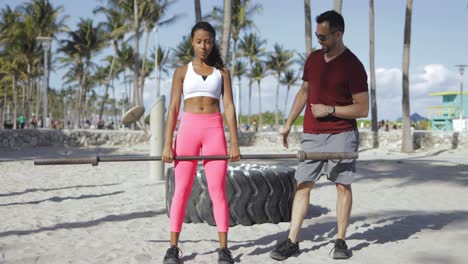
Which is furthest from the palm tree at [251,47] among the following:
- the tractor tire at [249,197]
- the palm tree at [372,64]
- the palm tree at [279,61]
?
the tractor tire at [249,197]

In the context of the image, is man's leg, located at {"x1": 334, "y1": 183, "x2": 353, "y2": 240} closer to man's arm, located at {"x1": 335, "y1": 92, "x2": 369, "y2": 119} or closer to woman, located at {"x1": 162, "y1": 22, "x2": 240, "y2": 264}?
man's arm, located at {"x1": 335, "y1": 92, "x2": 369, "y2": 119}

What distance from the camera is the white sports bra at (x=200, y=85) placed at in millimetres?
3320

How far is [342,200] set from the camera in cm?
366

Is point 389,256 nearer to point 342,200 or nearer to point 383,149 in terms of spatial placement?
point 342,200

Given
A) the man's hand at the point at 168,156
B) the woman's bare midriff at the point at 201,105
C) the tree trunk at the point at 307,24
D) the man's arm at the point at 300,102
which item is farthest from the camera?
the tree trunk at the point at 307,24

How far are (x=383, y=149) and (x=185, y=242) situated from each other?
19.6 m

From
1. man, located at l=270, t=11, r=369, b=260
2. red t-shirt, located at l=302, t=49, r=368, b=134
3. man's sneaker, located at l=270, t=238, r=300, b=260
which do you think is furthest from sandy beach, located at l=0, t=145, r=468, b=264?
red t-shirt, located at l=302, t=49, r=368, b=134

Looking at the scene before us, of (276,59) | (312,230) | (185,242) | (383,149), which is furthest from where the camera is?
(276,59)

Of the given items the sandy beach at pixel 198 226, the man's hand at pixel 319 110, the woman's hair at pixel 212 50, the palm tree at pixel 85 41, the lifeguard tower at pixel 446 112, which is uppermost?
the palm tree at pixel 85 41

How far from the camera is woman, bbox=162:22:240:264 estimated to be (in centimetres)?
330

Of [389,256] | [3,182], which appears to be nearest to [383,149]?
[3,182]

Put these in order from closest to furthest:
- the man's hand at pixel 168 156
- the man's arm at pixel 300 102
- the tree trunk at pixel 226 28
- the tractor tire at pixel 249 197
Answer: the man's hand at pixel 168 156 < the man's arm at pixel 300 102 < the tractor tire at pixel 249 197 < the tree trunk at pixel 226 28

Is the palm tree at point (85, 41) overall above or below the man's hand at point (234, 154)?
above

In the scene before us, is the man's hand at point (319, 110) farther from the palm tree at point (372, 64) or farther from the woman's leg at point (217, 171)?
the palm tree at point (372, 64)
